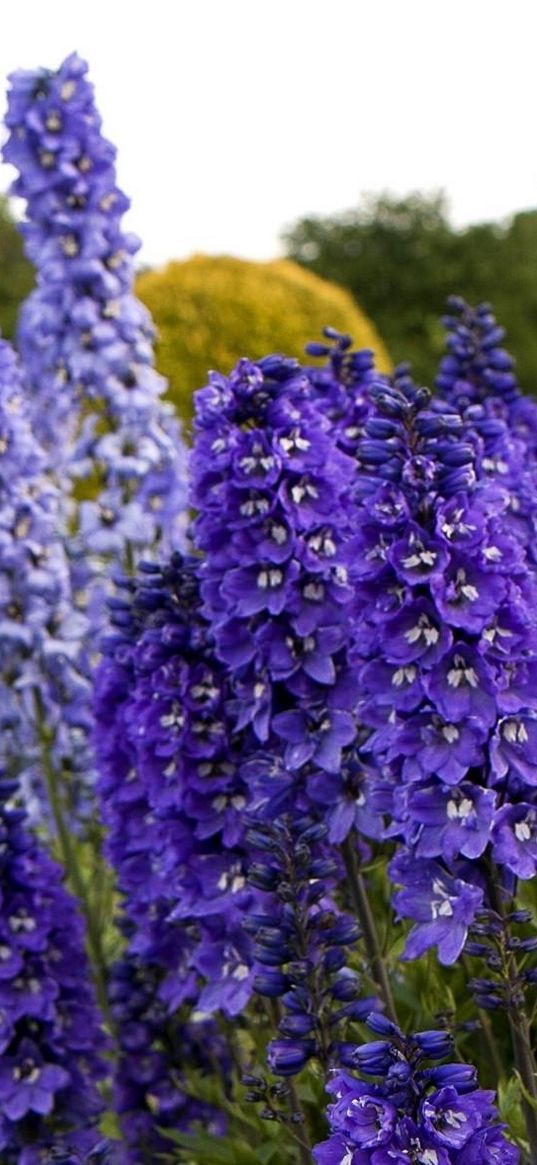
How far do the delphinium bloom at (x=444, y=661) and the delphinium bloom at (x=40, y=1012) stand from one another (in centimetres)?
136

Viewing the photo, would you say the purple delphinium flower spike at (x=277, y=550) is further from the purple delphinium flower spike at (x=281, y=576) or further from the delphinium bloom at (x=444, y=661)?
the delphinium bloom at (x=444, y=661)

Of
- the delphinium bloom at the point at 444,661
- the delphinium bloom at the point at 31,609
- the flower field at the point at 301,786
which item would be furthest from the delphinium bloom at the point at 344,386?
the delphinium bloom at the point at 31,609

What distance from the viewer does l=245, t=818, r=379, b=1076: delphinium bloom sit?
3125 millimetres

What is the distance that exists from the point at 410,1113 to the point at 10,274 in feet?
68.8

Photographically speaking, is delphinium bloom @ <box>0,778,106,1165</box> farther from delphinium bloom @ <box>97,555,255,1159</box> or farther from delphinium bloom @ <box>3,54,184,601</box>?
delphinium bloom @ <box>3,54,184,601</box>

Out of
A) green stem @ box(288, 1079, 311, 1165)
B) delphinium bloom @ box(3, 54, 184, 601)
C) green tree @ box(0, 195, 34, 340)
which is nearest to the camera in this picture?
green stem @ box(288, 1079, 311, 1165)

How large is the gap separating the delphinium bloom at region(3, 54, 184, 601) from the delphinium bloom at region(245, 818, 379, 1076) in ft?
9.17

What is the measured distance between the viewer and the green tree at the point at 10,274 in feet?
67.7

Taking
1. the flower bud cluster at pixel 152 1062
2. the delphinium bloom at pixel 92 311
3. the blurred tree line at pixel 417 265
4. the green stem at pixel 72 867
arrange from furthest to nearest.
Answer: the blurred tree line at pixel 417 265 → the delphinium bloom at pixel 92 311 → the green stem at pixel 72 867 → the flower bud cluster at pixel 152 1062

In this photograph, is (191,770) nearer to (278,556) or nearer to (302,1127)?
(278,556)

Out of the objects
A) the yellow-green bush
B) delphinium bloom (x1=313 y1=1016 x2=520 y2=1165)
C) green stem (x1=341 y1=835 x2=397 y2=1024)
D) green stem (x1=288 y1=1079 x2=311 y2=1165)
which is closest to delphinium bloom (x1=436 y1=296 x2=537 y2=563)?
green stem (x1=341 y1=835 x2=397 y2=1024)

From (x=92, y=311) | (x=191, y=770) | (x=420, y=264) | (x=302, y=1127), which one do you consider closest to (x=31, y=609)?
(x=92, y=311)

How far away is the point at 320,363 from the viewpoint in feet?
43.8

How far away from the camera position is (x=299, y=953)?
3.17 metres
